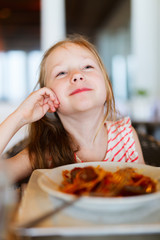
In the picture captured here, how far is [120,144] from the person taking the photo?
1.19 metres

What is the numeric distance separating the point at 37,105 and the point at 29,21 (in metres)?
3.33

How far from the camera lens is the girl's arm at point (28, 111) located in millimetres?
898

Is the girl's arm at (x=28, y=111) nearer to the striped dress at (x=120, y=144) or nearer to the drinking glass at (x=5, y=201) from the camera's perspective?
the striped dress at (x=120, y=144)

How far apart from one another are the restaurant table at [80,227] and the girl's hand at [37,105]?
52 cm

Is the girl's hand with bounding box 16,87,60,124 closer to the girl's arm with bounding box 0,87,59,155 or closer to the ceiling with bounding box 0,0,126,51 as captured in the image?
the girl's arm with bounding box 0,87,59,155

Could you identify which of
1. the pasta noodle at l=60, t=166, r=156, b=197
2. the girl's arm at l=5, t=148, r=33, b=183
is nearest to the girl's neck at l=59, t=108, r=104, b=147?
the girl's arm at l=5, t=148, r=33, b=183

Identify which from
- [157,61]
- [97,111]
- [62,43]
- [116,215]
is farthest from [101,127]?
[157,61]

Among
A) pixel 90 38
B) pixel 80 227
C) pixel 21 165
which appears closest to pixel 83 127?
pixel 21 165

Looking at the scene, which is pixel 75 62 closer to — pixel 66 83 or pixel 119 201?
pixel 66 83

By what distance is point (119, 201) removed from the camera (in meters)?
0.41

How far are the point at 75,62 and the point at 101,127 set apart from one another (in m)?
0.33

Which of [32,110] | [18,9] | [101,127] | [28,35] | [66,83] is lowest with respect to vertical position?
[101,127]

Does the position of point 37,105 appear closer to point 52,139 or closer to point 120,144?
point 52,139

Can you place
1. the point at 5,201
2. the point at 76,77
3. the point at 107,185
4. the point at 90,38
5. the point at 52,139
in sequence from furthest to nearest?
the point at 90,38
the point at 52,139
the point at 76,77
the point at 107,185
the point at 5,201
